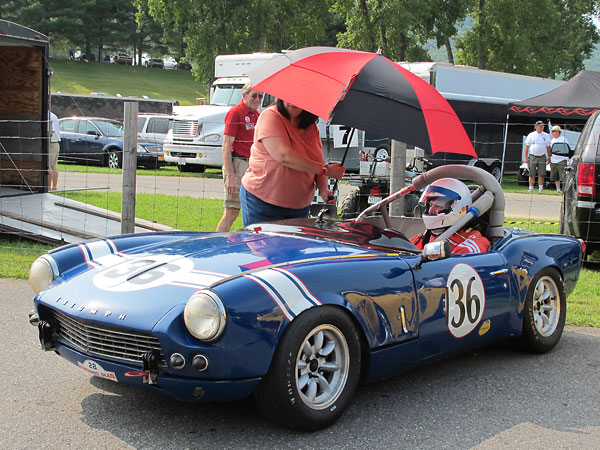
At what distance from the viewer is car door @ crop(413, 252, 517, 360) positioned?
4066 millimetres

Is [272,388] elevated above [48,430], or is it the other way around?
[272,388]

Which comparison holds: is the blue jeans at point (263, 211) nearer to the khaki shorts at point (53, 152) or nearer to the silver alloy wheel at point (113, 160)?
the khaki shorts at point (53, 152)

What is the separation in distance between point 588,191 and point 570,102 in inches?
389

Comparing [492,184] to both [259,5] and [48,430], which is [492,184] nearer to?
[48,430]

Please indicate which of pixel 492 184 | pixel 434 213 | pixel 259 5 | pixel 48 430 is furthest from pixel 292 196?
pixel 259 5

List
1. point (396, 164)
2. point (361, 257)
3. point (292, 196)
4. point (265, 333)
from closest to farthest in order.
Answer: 1. point (265, 333)
2. point (361, 257)
3. point (292, 196)
4. point (396, 164)

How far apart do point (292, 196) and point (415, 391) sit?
5.65 ft

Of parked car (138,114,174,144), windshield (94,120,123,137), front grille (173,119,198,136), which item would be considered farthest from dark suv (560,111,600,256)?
parked car (138,114,174,144)

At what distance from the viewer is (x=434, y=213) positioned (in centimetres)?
476

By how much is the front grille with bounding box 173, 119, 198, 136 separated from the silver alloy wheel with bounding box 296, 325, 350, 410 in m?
16.3

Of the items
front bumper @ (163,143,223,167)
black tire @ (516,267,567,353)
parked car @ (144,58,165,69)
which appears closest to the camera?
black tire @ (516,267,567,353)

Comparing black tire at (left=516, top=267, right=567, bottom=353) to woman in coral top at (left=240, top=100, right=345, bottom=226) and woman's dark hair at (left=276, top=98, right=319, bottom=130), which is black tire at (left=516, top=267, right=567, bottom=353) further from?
woman's dark hair at (left=276, top=98, right=319, bottom=130)

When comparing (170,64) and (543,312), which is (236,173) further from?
(170,64)

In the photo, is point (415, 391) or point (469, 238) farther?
point (469, 238)
